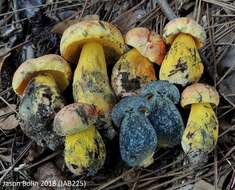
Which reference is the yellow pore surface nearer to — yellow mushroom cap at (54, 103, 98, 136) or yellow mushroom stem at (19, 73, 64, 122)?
yellow mushroom cap at (54, 103, 98, 136)

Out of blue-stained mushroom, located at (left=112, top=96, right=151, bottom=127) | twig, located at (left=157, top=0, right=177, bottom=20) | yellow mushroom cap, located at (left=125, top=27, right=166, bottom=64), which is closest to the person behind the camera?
blue-stained mushroom, located at (left=112, top=96, right=151, bottom=127)

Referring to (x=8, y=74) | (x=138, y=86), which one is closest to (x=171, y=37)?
(x=138, y=86)

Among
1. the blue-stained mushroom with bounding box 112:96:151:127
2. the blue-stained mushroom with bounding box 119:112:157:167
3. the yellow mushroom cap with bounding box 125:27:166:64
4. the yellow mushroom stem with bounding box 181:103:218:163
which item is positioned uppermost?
the yellow mushroom cap with bounding box 125:27:166:64

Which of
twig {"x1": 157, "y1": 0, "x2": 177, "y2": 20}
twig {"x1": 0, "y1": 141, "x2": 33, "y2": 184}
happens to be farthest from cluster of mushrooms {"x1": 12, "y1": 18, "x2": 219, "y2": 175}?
twig {"x1": 157, "y1": 0, "x2": 177, "y2": 20}

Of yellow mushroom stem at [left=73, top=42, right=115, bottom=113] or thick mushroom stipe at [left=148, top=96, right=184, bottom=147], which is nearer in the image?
thick mushroom stipe at [left=148, top=96, right=184, bottom=147]

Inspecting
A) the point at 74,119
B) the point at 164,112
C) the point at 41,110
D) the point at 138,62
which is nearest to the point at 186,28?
the point at 138,62

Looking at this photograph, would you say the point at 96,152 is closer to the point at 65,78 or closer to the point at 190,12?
the point at 65,78

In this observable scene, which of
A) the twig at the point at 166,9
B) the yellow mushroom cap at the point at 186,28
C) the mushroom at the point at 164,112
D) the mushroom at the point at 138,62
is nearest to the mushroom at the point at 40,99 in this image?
the mushroom at the point at 138,62
